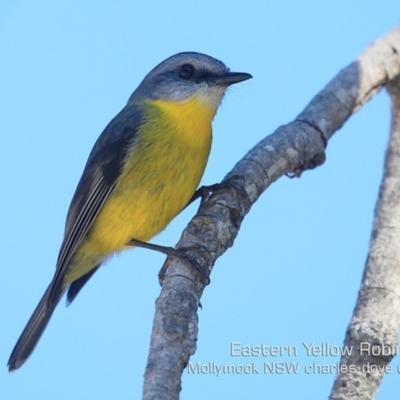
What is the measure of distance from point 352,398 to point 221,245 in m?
1.21

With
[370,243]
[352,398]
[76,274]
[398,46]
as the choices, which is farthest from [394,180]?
[76,274]

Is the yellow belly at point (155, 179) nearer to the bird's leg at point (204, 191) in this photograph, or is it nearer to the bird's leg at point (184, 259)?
the bird's leg at point (204, 191)

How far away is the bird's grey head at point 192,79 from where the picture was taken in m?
5.90

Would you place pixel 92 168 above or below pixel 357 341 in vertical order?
above

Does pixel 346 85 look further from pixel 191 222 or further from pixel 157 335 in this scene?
pixel 157 335

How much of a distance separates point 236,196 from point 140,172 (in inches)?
30.8

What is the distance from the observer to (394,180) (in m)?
5.66

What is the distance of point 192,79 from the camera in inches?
237

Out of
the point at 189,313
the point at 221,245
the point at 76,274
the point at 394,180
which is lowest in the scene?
the point at 189,313

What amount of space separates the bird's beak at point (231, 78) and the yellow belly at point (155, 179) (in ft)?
0.74

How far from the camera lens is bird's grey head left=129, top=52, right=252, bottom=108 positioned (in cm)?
590

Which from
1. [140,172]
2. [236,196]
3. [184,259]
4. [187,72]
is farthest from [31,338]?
[187,72]

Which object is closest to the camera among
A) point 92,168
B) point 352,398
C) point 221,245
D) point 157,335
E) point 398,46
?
point 157,335

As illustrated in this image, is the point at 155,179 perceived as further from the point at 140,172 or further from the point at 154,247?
the point at 154,247
